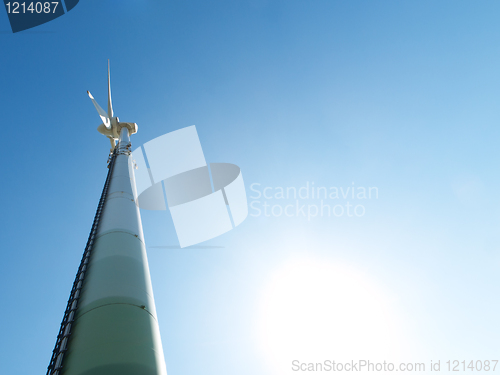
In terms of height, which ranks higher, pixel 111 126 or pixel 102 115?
pixel 102 115

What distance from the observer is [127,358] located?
16.2 feet

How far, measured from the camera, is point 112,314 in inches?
229

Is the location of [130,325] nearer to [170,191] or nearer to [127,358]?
[127,358]

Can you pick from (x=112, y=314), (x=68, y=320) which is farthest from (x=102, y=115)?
(x=112, y=314)

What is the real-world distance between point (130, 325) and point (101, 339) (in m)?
0.50

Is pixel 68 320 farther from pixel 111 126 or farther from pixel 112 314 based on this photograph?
pixel 111 126

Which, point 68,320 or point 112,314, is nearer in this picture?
point 112,314

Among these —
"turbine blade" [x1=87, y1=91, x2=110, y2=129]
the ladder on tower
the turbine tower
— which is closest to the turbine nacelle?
"turbine blade" [x1=87, y1=91, x2=110, y2=129]

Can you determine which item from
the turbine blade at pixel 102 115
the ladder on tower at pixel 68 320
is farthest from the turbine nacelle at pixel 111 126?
the ladder on tower at pixel 68 320

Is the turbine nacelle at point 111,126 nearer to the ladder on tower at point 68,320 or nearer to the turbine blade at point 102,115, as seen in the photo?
the turbine blade at point 102,115

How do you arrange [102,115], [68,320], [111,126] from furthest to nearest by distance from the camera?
1. [111,126]
2. [102,115]
3. [68,320]

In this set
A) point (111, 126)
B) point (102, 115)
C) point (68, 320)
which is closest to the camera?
point (68, 320)

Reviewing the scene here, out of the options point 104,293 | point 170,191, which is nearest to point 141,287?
point 104,293

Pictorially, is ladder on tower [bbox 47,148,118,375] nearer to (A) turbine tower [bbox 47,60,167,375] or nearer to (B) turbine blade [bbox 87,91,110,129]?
(A) turbine tower [bbox 47,60,167,375]
